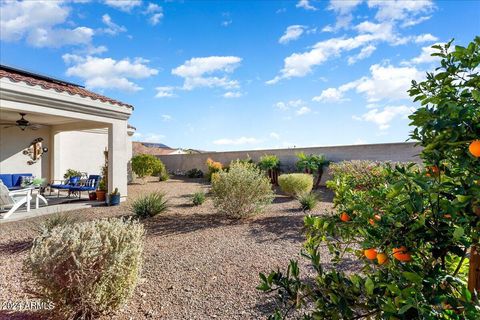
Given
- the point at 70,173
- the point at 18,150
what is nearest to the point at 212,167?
the point at 70,173

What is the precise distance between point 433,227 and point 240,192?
6.35 metres

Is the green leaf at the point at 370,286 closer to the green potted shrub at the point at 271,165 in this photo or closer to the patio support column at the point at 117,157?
the patio support column at the point at 117,157

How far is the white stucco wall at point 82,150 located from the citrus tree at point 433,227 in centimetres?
1554

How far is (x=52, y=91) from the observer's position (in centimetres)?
833

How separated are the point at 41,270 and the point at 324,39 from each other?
8471 millimetres

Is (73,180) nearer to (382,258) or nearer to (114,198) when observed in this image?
(114,198)

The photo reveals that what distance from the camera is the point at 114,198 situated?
9742 millimetres

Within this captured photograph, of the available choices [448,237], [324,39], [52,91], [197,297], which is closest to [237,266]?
[197,297]

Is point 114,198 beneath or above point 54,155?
beneath

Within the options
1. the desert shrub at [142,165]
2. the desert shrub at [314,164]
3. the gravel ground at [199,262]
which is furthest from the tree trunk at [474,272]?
the desert shrub at [142,165]

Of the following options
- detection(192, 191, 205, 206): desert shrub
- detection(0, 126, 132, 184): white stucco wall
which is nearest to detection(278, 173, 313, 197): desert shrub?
detection(192, 191, 205, 206): desert shrub

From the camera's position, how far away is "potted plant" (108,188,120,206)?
31.8ft

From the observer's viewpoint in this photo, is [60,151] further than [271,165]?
No

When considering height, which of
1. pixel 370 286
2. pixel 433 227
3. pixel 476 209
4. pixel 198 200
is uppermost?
pixel 476 209
